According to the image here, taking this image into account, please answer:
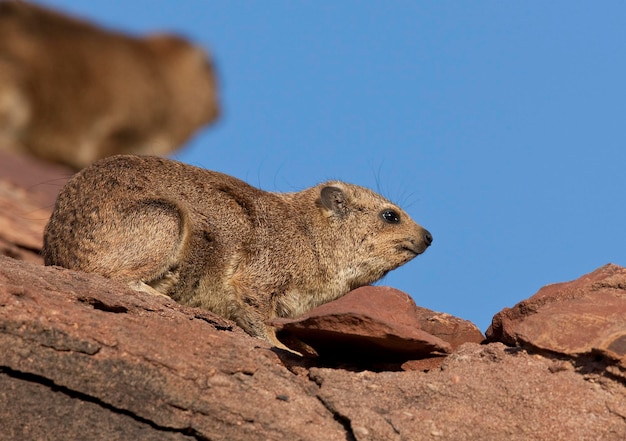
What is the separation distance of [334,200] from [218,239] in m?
1.76

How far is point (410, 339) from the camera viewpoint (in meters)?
7.35

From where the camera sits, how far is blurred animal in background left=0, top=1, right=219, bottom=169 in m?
25.1

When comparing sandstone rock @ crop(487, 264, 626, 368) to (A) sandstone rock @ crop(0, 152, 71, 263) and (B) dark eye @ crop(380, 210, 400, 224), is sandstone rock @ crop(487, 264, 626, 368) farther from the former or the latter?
(A) sandstone rock @ crop(0, 152, 71, 263)

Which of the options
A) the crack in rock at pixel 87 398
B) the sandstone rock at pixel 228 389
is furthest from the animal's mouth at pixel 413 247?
the crack in rock at pixel 87 398

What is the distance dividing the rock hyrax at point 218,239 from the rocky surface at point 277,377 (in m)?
1.13

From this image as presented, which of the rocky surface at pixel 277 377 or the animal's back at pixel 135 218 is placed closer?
the rocky surface at pixel 277 377

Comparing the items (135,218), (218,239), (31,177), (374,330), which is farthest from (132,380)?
(31,177)

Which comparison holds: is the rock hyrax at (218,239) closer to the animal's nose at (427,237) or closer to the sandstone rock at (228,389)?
the animal's nose at (427,237)

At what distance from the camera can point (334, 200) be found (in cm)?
1085

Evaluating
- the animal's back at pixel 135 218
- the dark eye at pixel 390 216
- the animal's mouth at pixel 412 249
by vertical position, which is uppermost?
the dark eye at pixel 390 216

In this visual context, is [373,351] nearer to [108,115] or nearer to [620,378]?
[620,378]

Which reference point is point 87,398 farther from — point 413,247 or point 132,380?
point 413,247

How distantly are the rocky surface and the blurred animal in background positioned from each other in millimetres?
17399

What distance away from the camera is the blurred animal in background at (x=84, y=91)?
25.1 meters
